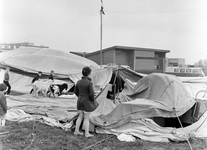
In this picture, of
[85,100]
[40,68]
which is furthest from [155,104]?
[40,68]

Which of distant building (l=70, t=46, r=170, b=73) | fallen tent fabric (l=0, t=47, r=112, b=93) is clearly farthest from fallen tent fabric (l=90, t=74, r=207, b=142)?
distant building (l=70, t=46, r=170, b=73)

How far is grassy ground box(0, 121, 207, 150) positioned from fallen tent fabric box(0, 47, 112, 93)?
26.4ft

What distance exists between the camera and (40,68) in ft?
49.7

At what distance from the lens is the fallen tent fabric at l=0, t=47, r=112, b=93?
14.3 metres

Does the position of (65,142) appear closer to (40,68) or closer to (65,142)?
(65,142)

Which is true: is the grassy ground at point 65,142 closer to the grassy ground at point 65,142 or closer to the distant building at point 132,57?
the grassy ground at point 65,142

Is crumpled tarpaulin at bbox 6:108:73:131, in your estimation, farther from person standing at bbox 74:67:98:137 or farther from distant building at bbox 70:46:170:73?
distant building at bbox 70:46:170:73

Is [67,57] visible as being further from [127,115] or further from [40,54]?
[127,115]

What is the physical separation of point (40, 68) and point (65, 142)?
11153mm

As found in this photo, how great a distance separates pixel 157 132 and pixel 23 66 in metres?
11.8

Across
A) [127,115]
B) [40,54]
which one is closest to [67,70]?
[40,54]

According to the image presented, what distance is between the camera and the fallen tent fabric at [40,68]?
14305 millimetres

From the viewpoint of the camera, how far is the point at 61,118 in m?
6.62

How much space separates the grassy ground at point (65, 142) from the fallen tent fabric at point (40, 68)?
26.4 ft
